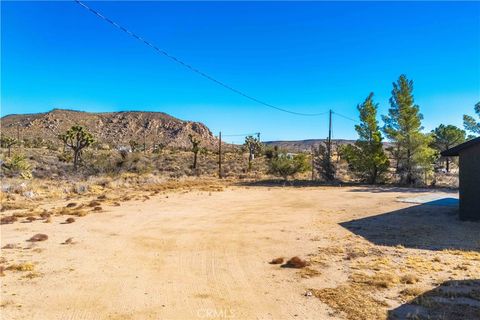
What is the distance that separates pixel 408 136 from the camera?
3312cm

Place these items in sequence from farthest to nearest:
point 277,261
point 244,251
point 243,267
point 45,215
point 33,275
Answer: point 45,215
point 244,251
point 277,261
point 243,267
point 33,275

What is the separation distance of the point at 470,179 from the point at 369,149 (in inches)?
753

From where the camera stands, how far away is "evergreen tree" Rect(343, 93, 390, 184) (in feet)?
113

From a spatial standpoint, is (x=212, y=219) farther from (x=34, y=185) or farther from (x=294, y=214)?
(x=34, y=185)

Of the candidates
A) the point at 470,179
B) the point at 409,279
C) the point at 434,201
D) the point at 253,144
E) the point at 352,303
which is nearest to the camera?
the point at 352,303

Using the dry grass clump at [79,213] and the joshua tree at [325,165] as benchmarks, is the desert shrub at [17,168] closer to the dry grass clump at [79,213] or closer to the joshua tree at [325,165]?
the dry grass clump at [79,213]

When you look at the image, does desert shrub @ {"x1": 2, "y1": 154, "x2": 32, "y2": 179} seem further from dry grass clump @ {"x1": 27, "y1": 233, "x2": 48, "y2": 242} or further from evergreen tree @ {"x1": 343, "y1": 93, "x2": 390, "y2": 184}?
evergreen tree @ {"x1": 343, "y1": 93, "x2": 390, "y2": 184}

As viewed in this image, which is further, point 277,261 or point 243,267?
point 277,261

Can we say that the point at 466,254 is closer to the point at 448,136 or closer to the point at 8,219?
the point at 8,219

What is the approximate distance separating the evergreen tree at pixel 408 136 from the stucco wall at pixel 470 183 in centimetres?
1750

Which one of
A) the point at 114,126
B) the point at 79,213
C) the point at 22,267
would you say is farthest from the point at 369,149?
the point at 114,126

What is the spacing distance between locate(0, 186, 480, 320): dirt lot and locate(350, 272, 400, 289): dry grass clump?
39 mm

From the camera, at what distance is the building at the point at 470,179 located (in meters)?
15.3

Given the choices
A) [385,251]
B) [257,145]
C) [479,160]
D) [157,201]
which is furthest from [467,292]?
[257,145]
